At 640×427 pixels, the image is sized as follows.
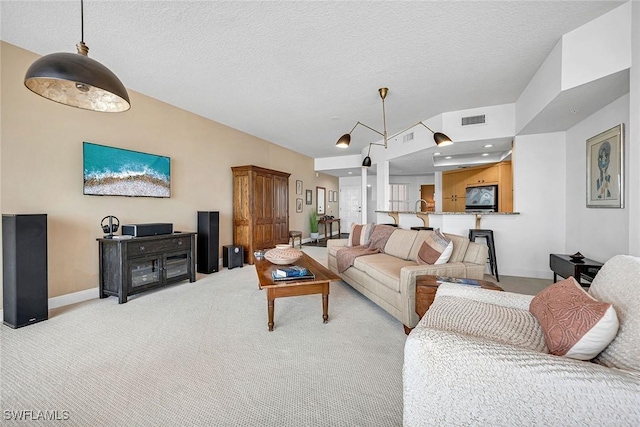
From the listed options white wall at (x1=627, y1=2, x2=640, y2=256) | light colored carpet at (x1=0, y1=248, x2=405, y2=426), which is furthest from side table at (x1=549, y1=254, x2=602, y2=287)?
light colored carpet at (x1=0, y1=248, x2=405, y2=426)

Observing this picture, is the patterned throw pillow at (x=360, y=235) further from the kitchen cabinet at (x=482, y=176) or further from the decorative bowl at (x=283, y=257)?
the kitchen cabinet at (x=482, y=176)

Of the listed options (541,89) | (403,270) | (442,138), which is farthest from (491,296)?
(541,89)

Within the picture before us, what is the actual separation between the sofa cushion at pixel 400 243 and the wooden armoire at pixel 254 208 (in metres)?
2.73

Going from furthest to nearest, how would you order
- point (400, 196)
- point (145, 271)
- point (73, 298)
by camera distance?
point (400, 196) < point (145, 271) < point (73, 298)

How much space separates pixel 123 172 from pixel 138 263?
128 cm

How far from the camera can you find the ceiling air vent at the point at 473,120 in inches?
172

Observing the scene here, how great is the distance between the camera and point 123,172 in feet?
11.7

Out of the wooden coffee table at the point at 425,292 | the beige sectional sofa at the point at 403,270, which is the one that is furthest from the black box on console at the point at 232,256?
the wooden coffee table at the point at 425,292

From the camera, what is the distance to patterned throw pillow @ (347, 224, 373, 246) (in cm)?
433

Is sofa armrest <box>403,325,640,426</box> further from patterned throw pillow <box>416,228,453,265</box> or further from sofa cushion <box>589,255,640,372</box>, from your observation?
patterned throw pillow <box>416,228,453,265</box>

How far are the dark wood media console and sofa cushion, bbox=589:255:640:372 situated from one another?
13.4ft

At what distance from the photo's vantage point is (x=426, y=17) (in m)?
2.28

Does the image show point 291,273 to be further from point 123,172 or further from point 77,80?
point 123,172

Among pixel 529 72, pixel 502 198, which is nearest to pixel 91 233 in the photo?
pixel 529 72
